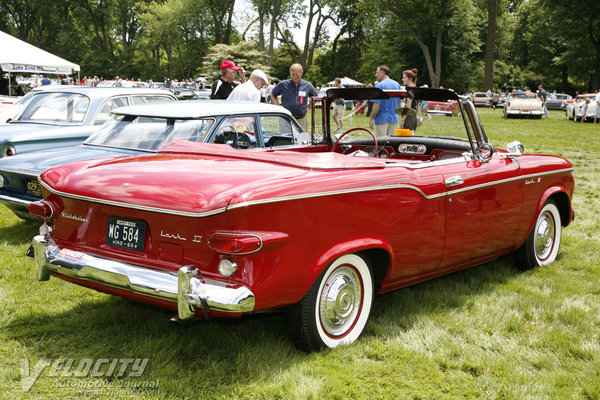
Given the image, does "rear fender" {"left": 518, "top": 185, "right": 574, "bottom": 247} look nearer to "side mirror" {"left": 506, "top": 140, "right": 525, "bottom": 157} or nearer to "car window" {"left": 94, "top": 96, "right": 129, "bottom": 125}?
"side mirror" {"left": 506, "top": 140, "right": 525, "bottom": 157}

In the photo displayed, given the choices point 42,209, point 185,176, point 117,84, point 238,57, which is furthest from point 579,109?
point 238,57

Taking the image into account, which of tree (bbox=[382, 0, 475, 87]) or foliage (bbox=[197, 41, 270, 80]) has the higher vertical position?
tree (bbox=[382, 0, 475, 87])

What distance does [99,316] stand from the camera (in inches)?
154

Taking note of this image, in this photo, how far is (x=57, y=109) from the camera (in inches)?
313

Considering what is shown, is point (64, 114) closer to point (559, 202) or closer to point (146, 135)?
point (146, 135)

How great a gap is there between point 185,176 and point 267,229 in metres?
0.57

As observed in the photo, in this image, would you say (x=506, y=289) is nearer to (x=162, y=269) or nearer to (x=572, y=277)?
(x=572, y=277)

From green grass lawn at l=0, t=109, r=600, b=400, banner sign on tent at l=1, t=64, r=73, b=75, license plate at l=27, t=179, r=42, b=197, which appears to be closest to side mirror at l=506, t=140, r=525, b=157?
green grass lawn at l=0, t=109, r=600, b=400

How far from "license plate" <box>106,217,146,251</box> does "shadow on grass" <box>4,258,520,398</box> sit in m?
0.63

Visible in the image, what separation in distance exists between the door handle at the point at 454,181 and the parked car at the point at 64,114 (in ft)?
15.9

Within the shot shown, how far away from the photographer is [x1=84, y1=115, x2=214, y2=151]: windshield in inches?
232

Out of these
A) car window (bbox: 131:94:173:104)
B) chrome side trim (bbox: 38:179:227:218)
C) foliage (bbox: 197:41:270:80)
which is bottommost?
chrome side trim (bbox: 38:179:227:218)

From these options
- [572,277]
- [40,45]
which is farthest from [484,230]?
[40,45]

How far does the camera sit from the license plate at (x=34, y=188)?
564cm
